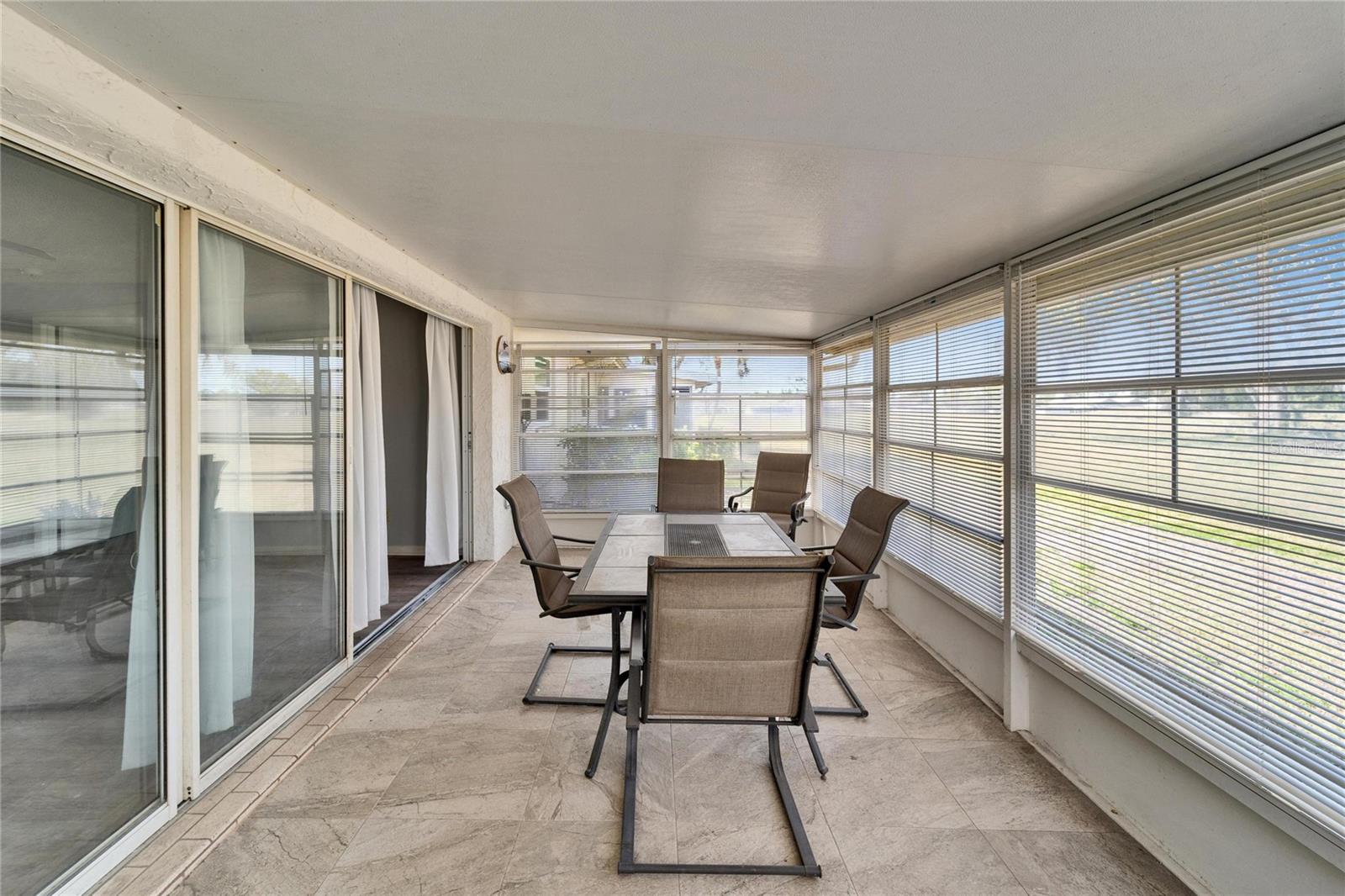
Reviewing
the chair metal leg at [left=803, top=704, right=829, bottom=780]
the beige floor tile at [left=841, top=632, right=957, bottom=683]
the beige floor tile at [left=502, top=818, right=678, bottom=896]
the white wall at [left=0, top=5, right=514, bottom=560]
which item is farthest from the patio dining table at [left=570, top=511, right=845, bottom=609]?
the white wall at [left=0, top=5, right=514, bottom=560]

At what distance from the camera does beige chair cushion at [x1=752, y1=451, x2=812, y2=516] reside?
14.6ft

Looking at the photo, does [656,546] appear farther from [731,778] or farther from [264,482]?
[264,482]

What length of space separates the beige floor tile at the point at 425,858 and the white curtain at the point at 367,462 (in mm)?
1504

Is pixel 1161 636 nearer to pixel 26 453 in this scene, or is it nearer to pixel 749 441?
pixel 26 453

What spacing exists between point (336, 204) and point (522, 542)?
5.75 ft

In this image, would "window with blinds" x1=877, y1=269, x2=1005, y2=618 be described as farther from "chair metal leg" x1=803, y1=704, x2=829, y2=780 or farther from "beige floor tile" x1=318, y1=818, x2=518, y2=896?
"beige floor tile" x1=318, y1=818, x2=518, y2=896

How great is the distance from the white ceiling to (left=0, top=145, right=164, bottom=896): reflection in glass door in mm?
503

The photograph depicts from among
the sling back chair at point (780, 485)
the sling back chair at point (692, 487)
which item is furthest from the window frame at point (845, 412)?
the sling back chair at point (692, 487)

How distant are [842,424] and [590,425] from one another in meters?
2.70

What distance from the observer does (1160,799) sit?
182cm

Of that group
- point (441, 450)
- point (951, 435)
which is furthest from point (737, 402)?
point (441, 450)

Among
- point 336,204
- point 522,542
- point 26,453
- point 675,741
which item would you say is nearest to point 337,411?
point 336,204

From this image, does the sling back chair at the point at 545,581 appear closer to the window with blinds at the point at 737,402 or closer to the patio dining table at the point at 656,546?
the patio dining table at the point at 656,546

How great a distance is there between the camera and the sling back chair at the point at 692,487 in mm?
4332
